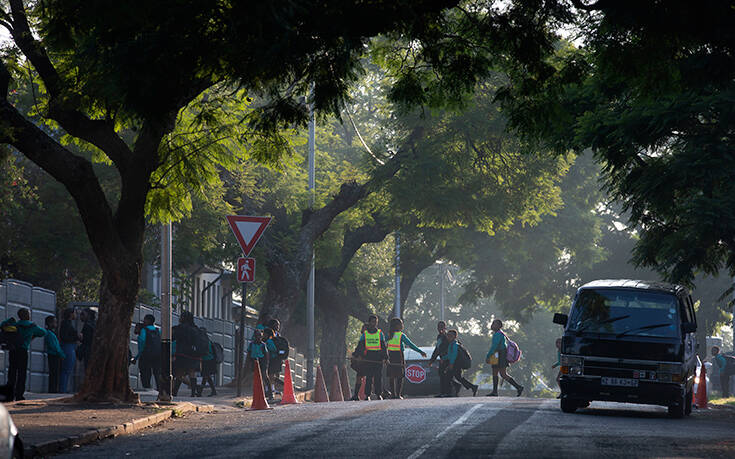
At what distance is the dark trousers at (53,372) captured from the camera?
24.9 m

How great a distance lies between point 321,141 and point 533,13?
38004mm

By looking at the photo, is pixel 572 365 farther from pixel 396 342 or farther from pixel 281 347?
pixel 281 347

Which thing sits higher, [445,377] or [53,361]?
[53,361]

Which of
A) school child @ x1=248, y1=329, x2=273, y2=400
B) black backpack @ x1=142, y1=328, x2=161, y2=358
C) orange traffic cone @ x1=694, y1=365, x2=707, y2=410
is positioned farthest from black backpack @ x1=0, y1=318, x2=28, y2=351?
orange traffic cone @ x1=694, y1=365, x2=707, y2=410

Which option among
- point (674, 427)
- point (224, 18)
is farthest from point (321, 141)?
point (224, 18)

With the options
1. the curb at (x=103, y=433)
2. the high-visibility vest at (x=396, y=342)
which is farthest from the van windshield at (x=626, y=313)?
the high-visibility vest at (x=396, y=342)

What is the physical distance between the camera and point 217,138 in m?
20.5

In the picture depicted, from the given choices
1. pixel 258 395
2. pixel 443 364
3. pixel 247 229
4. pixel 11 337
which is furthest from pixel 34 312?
pixel 443 364

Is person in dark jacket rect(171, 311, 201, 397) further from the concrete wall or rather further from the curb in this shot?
the curb

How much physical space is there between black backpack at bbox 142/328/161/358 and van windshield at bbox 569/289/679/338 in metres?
9.76

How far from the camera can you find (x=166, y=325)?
20328 mm

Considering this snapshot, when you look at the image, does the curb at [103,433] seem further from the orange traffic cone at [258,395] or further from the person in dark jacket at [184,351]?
the person in dark jacket at [184,351]

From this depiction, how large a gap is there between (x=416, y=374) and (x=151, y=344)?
420 inches

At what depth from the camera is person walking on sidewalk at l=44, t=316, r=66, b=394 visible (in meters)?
24.0
